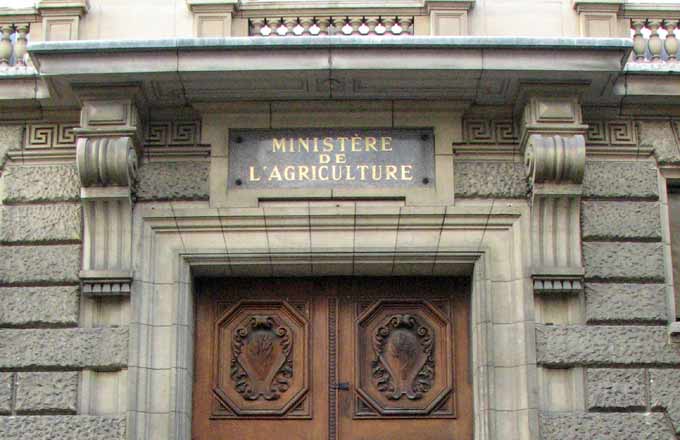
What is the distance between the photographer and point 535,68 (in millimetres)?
10938

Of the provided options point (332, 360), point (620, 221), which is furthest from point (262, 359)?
point (620, 221)

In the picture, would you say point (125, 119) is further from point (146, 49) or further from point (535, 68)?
point (535, 68)

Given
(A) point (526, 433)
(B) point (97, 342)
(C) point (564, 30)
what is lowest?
(A) point (526, 433)

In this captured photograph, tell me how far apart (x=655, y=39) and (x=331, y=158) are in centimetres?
327

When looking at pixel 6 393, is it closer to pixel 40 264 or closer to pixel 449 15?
pixel 40 264

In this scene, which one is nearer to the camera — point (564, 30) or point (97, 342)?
point (97, 342)

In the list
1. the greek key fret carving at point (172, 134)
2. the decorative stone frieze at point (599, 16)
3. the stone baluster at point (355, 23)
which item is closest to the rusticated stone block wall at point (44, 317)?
the greek key fret carving at point (172, 134)

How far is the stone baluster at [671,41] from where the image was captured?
11773 millimetres

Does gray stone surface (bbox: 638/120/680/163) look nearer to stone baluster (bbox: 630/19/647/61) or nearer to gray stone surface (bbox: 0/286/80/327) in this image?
stone baluster (bbox: 630/19/647/61)

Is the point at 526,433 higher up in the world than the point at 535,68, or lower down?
lower down

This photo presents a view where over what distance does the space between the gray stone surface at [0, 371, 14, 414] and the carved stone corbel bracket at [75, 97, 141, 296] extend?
101cm

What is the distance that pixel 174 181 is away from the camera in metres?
11.5

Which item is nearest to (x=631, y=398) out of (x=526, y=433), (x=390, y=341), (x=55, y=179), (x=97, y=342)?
(x=526, y=433)

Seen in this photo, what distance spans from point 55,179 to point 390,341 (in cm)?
344
